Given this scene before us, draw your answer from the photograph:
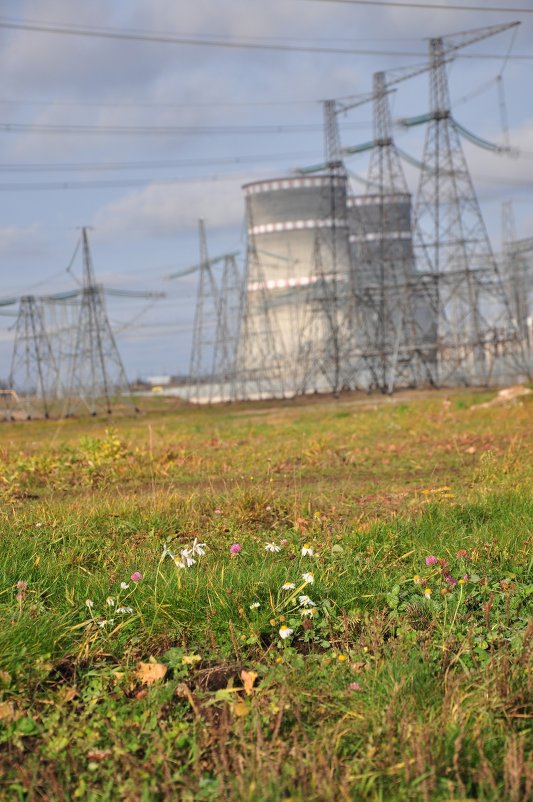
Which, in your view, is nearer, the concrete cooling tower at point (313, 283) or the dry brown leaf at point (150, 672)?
the dry brown leaf at point (150, 672)

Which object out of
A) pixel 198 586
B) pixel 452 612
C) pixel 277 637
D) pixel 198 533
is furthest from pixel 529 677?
pixel 198 533

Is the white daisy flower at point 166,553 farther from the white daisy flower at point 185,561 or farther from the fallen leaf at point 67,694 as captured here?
the fallen leaf at point 67,694

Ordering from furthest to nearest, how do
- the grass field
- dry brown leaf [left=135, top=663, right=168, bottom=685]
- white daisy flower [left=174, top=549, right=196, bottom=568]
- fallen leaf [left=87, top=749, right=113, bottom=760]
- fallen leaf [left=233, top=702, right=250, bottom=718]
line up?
white daisy flower [left=174, top=549, right=196, bottom=568] < dry brown leaf [left=135, top=663, right=168, bottom=685] < fallen leaf [left=233, top=702, right=250, bottom=718] < fallen leaf [left=87, top=749, right=113, bottom=760] < the grass field

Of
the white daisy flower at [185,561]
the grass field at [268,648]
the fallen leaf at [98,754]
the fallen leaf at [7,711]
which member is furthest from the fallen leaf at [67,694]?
the white daisy flower at [185,561]

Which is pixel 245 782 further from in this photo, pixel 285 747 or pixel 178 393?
pixel 178 393

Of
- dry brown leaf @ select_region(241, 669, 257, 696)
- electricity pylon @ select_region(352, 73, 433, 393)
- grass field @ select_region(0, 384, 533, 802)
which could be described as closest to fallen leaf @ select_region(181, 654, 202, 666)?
grass field @ select_region(0, 384, 533, 802)

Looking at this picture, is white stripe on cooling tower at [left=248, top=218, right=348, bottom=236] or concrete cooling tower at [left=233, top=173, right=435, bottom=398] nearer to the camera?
concrete cooling tower at [left=233, top=173, right=435, bottom=398]

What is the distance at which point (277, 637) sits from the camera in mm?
3969

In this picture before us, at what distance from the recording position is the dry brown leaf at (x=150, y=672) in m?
3.56

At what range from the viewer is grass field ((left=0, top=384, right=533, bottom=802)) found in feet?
9.36

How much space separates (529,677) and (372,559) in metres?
1.63

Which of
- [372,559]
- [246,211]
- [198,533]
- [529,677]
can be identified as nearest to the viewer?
[529,677]

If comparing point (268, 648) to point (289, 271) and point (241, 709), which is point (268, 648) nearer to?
point (241, 709)

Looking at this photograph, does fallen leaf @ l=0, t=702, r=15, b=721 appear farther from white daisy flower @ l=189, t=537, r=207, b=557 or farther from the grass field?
white daisy flower @ l=189, t=537, r=207, b=557
